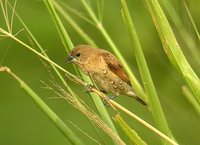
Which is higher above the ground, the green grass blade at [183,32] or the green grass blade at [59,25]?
the green grass blade at [59,25]

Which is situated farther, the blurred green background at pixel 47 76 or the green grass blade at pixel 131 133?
the blurred green background at pixel 47 76

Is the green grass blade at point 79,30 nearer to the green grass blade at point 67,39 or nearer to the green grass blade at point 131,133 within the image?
the green grass blade at point 67,39

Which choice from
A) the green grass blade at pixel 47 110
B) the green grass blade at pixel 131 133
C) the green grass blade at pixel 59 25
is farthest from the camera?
the green grass blade at pixel 59 25

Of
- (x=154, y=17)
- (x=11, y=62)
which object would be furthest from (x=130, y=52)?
(x=154, y=17)

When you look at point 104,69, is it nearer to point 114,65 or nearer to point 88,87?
point 114,65

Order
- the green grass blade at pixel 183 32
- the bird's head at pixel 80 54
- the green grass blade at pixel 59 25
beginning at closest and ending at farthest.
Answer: the green grass blade at pixel 59 25 → the green grass blade at pixel 183 32 → the bird's head at pixel 80 54

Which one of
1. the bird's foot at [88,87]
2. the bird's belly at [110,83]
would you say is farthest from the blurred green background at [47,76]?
the bird's foot at [88,87]

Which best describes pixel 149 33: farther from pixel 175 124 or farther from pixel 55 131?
pixel 55 131

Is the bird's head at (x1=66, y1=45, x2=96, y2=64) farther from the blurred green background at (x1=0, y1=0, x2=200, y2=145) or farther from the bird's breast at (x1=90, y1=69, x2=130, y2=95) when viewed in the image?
the blurred green background at (x1=0, y1=0, x2=200, y2=145)
